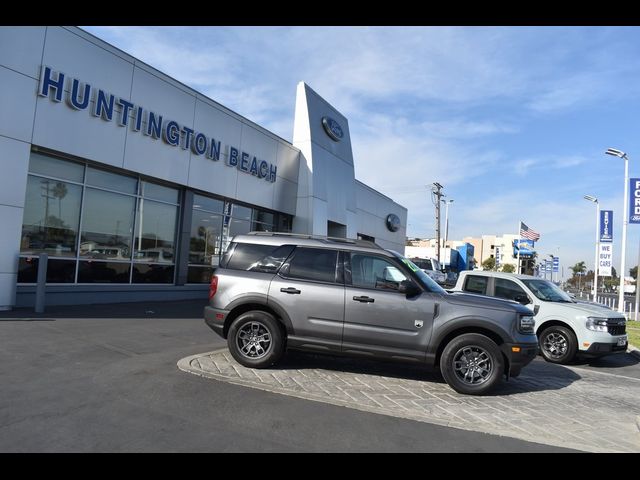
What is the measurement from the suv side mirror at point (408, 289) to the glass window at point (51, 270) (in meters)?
9.07

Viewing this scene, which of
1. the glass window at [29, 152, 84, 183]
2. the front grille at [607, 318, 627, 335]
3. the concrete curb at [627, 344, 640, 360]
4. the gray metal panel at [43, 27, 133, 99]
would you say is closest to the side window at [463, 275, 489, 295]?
the front grille at [607, 318, 627, 335]

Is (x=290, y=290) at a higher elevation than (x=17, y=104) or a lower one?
lower

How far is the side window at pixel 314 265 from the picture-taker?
6938 mm

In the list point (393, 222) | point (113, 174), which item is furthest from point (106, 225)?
point (393, 222)

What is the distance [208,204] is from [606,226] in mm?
21808

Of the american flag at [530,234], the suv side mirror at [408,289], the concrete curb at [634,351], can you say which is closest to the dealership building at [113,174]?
the suv side mirror at [408,289]

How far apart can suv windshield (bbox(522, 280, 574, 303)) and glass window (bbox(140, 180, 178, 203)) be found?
1077 cm

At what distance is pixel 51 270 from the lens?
38.1ft

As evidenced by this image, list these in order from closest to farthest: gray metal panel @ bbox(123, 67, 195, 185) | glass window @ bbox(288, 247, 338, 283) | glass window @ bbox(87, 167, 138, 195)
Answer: glass window @ bbox(288, 247, 338, 283) < glass window @ bbox(87, 167, 138, 195) < gray metal panel @ bbox(123, 67, 195, 185)

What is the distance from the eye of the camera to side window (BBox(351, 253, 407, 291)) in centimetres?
668

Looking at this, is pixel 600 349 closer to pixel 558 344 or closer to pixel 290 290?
pixel 558 344

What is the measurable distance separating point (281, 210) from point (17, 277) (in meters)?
11.3

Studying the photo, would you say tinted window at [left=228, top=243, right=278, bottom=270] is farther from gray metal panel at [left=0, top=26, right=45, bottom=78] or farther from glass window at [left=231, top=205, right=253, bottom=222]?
glass window at [left=231, top=205, right=253, bottom=222]

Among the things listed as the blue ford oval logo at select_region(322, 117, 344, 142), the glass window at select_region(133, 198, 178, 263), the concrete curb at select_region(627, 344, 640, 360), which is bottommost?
the concrete curb at select_region(627, 344, 640, 360)
